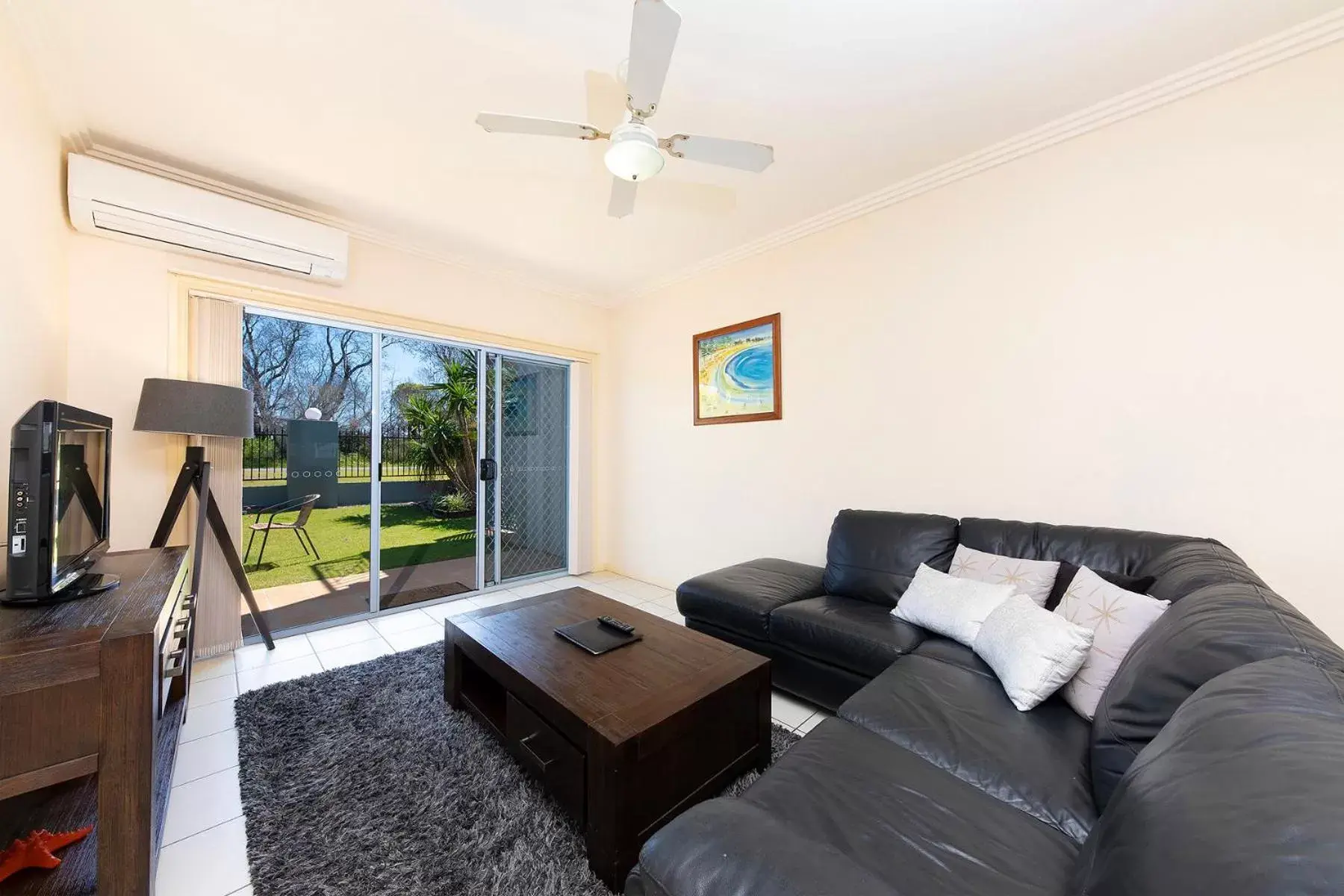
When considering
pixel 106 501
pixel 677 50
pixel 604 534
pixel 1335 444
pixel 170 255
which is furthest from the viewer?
pixel 604 534

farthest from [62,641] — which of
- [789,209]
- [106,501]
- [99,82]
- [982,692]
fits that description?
[789,209]

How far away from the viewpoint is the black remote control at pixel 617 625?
6.50 ft

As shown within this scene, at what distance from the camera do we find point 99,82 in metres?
1.97

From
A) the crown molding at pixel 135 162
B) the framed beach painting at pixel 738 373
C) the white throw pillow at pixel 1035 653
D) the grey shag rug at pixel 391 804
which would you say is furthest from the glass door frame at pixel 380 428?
the white throw pillow at pixel 1035 653

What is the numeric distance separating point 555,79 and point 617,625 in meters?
2.34

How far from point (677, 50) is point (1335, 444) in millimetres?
2854

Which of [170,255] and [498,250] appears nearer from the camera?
[170,255]

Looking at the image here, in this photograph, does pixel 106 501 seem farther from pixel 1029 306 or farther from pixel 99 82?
pixel 1029 306

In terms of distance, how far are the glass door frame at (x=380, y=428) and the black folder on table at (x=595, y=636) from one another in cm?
221

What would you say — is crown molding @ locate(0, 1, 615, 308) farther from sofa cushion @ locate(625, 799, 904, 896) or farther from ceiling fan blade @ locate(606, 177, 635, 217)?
sofa cushion @ locate(625, 799, 904, 896)

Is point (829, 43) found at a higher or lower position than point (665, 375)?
higher

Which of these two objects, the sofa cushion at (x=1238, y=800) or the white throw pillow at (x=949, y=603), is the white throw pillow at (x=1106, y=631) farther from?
the sofa cushion at (x=1238, y=800)

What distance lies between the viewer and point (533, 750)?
160 cm

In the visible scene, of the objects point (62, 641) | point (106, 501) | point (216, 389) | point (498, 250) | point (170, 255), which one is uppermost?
point (498, 250)
